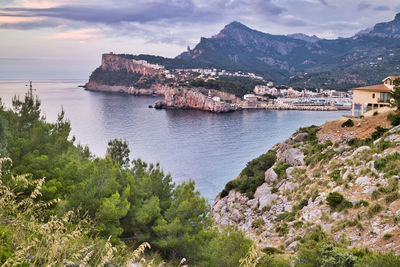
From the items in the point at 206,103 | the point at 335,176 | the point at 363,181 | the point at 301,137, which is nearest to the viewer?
the point at 363,181

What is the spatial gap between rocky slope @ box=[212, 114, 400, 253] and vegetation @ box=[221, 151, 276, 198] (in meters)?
0.09

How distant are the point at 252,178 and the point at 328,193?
7.43 metres

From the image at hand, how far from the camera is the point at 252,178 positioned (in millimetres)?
20672

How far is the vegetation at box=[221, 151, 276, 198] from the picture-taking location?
790 inches

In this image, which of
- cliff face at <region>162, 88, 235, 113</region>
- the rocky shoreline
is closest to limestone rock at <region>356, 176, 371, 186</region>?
the rocky shoreline

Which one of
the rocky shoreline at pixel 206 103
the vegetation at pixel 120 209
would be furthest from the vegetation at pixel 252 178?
the rocky shoreline at pixel 206 103

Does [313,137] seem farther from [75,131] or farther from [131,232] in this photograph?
[75,131]

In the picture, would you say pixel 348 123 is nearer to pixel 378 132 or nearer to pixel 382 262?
pixel 378 132

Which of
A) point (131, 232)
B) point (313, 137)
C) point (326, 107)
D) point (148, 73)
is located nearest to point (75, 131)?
point (313, 137)

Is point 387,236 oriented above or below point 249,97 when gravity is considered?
below

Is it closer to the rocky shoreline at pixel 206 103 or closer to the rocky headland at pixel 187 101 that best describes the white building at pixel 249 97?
the rocky shoreline at pixel 206 103

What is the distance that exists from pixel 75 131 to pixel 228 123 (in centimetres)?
2743

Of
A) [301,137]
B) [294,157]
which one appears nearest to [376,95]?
[301,137]

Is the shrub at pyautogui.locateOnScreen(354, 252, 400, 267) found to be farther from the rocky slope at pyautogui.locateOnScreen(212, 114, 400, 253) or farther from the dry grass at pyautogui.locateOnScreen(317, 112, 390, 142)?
the dry grass at pyautogui.locateOnScreen(317, 112, 390, 142)
